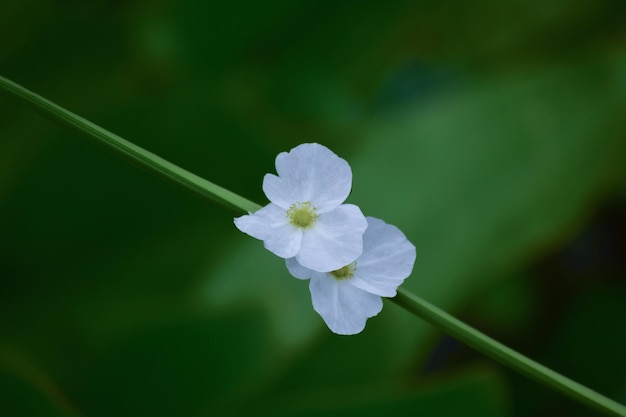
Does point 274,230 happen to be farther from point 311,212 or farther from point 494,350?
point 494,350

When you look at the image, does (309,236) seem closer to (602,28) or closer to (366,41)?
(366,41)

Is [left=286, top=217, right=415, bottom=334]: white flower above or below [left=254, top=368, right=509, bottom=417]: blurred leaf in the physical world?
below

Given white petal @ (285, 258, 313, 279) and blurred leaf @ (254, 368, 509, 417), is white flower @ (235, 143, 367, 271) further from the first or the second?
blurred leaf @ (254, 368, 509, 417)

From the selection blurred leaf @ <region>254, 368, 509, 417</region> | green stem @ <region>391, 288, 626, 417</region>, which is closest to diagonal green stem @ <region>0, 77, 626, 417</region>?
green stem @ <region>391, 288, 626, 417</region>

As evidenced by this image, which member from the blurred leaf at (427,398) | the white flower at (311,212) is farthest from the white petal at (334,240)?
the blurred leaf at (427,398)

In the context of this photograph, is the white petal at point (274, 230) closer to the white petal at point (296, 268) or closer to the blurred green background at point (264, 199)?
the white petal at point (296, 268)

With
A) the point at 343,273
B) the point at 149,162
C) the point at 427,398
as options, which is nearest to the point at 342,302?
the point at 343,273
